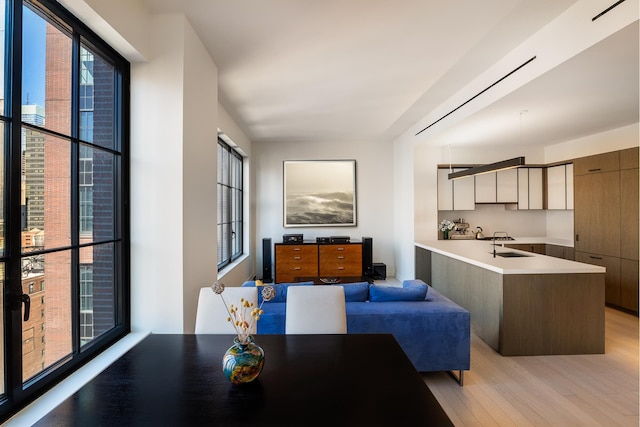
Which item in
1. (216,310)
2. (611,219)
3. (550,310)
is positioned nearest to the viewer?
(216,310)

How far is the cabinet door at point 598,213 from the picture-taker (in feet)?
14.5

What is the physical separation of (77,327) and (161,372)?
83 cm

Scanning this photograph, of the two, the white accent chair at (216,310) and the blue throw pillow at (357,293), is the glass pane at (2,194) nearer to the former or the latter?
the white accent chair at (216,310)

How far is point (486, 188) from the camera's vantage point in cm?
592

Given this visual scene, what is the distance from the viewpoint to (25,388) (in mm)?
1461

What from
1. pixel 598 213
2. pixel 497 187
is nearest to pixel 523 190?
pixel 497 187

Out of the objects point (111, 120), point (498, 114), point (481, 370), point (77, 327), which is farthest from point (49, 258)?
point (498, 114)

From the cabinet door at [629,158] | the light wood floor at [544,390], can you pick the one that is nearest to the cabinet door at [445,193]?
the cabinet door at [629,158]

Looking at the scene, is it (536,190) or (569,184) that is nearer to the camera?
(569,184)

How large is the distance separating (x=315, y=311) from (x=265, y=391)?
765 millimetres

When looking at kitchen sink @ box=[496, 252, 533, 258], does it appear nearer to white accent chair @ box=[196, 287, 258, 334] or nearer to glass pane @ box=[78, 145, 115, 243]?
white accent chair @ box=[196, 287, 258, 334]

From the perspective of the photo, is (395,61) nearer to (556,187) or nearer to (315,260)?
(315,260)

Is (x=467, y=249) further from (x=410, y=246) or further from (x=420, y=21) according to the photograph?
(x=420, y=21)

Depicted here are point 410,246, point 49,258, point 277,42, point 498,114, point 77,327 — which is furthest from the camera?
point 410,246
